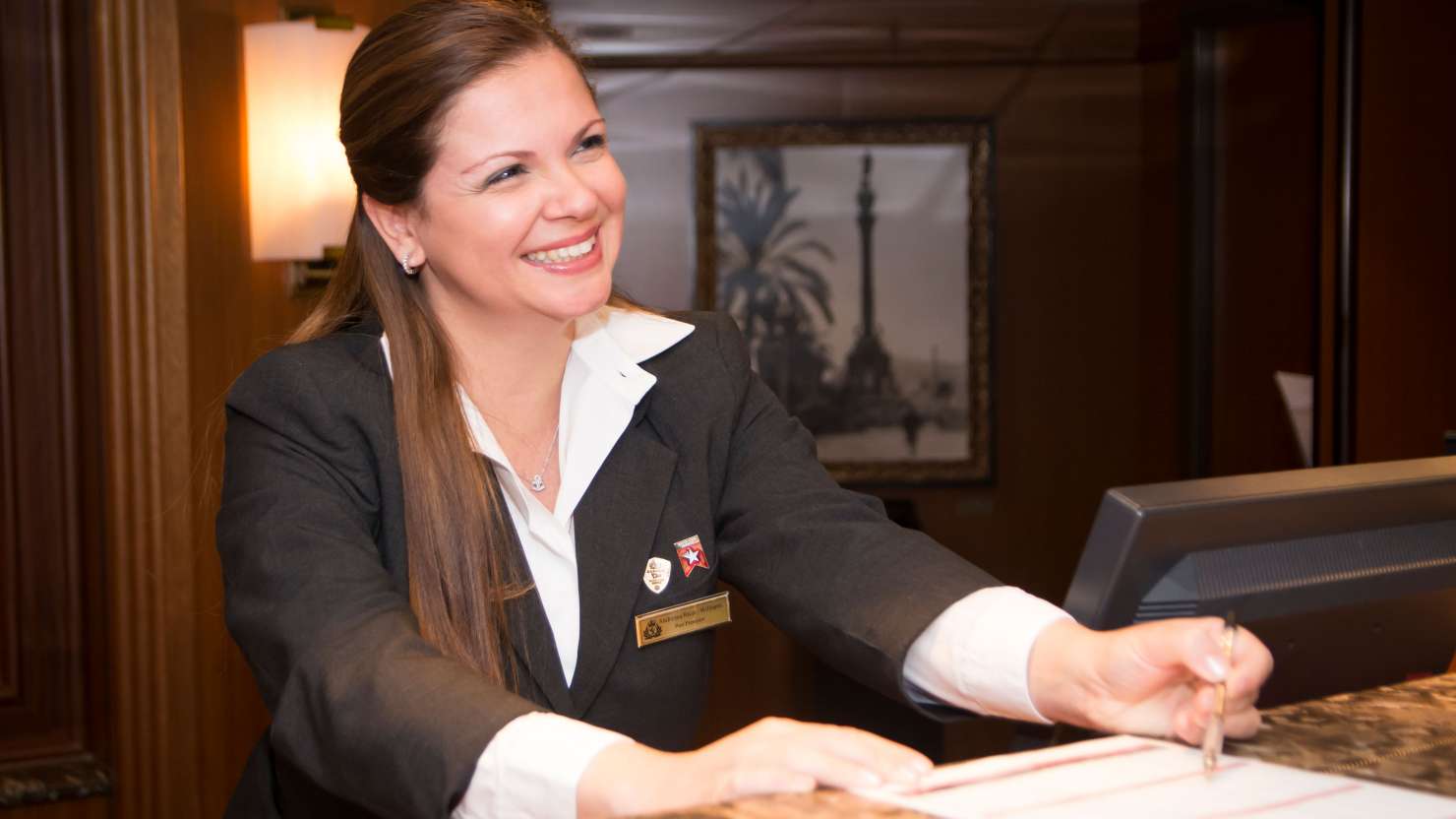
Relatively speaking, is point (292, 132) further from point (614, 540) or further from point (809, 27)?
point (809, 27)

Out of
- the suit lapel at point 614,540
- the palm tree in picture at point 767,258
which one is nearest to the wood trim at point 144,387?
the suit lapel at point 614,540

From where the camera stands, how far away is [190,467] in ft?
9.39

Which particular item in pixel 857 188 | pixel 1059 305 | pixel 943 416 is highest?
pixel 857 188

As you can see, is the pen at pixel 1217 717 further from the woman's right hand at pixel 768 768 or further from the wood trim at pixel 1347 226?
the wood trim at pixel 1347 226

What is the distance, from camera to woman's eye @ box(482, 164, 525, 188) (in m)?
1.60

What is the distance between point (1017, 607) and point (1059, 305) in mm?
4601

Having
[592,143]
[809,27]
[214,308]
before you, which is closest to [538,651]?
[592,143]

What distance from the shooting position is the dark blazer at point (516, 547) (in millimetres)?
1157

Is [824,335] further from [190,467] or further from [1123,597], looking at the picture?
[1123,597]

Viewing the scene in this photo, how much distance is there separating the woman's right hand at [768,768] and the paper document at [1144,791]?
2 cm

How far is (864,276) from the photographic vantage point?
5.66 meters

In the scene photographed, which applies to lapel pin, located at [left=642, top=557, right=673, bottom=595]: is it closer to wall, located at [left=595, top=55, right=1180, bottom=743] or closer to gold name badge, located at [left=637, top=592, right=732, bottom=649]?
Result: gold name badge, located at [left=637, top=592, right=732, bottom=649]

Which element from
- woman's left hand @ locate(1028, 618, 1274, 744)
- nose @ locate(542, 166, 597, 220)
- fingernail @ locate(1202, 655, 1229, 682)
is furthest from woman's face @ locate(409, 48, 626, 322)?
fingernail @ locate(1202, 655, 1229, 682)

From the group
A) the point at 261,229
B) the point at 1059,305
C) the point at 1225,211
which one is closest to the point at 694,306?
the point at 1059,305
